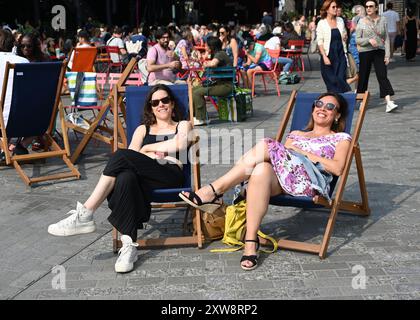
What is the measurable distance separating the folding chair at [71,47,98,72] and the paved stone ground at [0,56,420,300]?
2.65 meters

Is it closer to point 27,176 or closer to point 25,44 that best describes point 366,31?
point 25,44

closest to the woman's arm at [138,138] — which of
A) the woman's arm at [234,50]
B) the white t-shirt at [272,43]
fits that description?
the woman's arm at [234,50]

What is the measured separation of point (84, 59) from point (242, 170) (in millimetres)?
5108

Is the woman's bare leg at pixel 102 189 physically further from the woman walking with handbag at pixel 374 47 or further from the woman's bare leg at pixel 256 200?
the woman walking with handbag at pixel 374 47

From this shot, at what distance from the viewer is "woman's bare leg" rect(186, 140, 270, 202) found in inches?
171

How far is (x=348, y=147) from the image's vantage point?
4.66 metres

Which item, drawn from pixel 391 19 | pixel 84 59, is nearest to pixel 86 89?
pixel 84 59

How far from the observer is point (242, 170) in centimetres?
438

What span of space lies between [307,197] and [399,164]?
2867 millimetres

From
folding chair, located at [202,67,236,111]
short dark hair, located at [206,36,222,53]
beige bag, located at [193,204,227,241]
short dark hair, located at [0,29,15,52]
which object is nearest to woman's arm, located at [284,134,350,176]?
beige bag, located at [193,204,227,241]

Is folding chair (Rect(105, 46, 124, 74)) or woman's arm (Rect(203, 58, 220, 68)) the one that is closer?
woman's arm (Rect(203, 58, 220, 68))

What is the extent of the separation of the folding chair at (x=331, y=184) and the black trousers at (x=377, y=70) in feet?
18.3

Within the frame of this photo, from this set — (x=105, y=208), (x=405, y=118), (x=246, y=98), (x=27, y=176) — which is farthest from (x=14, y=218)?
(x=405, y=118)

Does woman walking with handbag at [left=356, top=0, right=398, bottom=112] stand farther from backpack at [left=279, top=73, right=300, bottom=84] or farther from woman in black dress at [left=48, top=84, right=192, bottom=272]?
woman in black dress at [left=48, top=84, right=192, bottom=272]
